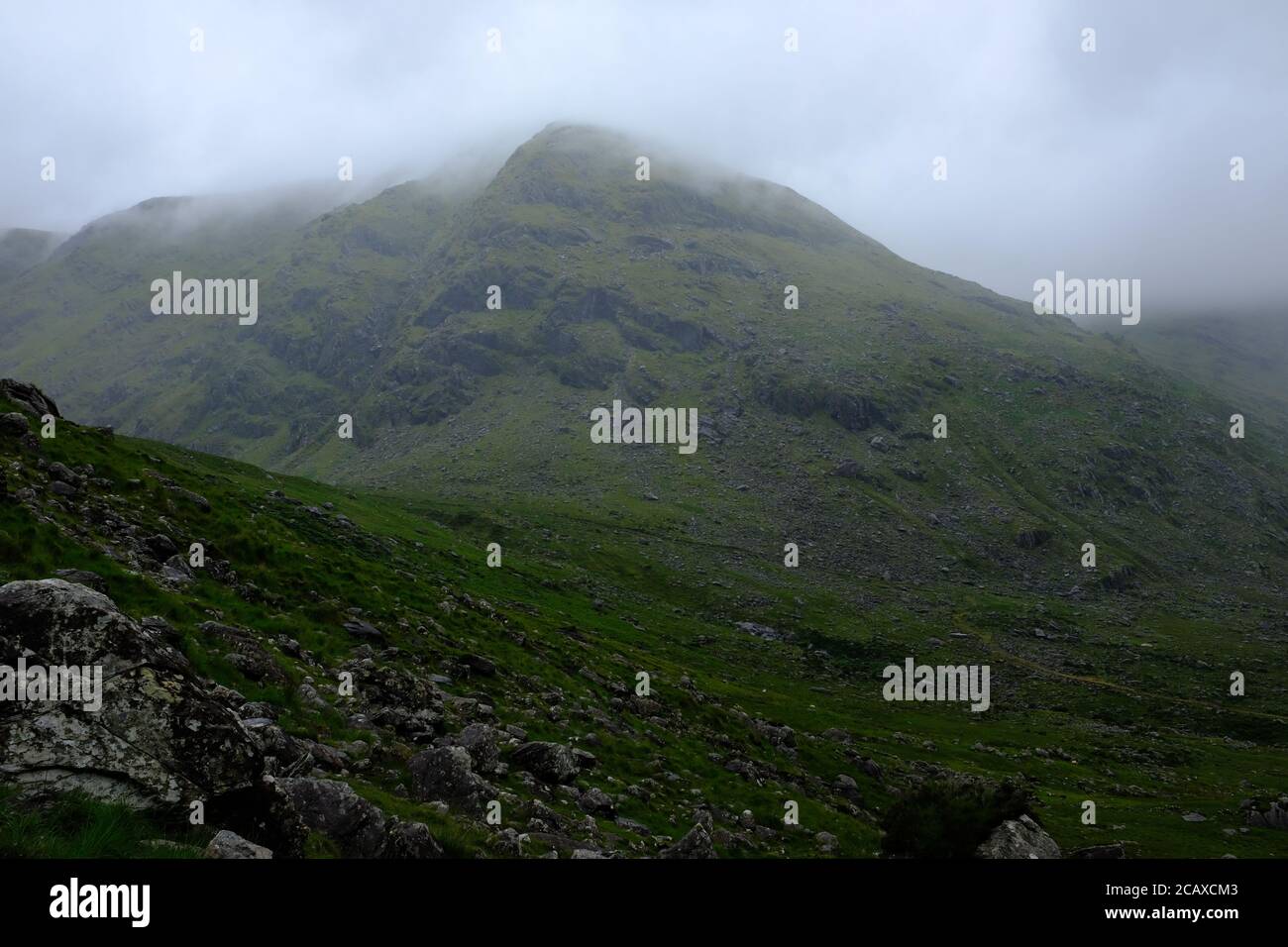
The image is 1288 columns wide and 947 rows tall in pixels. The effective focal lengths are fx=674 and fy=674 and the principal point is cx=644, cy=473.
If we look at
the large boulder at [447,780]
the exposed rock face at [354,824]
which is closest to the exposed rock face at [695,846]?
the large boulder at [447,780]

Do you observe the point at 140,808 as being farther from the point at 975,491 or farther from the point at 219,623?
the point at 975,491

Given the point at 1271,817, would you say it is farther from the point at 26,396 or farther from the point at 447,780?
the point at 26,396

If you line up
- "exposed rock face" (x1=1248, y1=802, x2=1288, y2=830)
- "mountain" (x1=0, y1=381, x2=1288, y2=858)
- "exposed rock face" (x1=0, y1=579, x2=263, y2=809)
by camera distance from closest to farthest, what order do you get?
"exposed rock face" (x1=0, y1=579, x2=263, y2=809)
"mountain" (x1=0, y1=381, x2=1288, y2=858)
"exposed rock face" (x1=1248, y1=802, x2=1288, y2=830)

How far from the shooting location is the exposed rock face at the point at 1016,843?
24.1 meters

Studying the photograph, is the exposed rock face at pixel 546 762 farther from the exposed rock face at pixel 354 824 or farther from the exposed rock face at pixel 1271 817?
the exposed rock face at pixel 1271 817

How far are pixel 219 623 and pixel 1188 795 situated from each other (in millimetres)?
78968

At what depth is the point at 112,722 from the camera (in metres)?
10.5

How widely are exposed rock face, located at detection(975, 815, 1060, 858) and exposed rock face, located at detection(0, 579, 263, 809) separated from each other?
24.5m

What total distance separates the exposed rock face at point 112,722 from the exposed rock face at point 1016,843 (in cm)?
2448

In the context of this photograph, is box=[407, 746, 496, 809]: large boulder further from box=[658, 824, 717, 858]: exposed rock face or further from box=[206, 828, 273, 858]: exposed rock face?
box=[206, 828, 273, 858]: exposed rock face

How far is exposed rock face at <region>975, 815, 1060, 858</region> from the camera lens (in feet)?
79.0

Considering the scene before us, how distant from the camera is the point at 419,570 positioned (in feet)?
204

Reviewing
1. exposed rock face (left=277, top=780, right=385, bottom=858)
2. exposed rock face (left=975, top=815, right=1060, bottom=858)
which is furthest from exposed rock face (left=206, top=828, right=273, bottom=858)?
Result: exposed rock face (left=975, top=815, right=1060, bottom=858)

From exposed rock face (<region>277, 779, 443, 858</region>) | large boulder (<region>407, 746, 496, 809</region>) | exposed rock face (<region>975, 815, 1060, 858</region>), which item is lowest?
exposed rock face (<region>975, 815, 1060, 858</region>)
